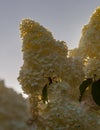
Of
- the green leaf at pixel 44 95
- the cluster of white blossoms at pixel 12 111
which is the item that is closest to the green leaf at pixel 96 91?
the green leaf at pixel 44 95

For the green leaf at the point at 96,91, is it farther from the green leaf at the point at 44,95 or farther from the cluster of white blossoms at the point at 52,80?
the green leaf at the point at 44,95

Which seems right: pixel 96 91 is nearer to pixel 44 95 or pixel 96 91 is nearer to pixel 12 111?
pixel 44 95

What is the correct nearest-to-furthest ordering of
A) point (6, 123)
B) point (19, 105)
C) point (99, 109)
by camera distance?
point (6, 123) < point (19, 105) < point (99, 109)

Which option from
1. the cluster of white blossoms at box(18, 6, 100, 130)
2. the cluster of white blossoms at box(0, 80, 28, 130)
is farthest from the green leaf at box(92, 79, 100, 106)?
the cluster of white blossoms at box(0, 80, 28, 130)

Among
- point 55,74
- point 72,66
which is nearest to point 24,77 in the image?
point 55,74

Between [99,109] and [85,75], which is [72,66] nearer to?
[85,75]

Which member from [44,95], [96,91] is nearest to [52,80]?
[44,95]

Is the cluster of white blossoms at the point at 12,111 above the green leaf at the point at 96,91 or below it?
below
